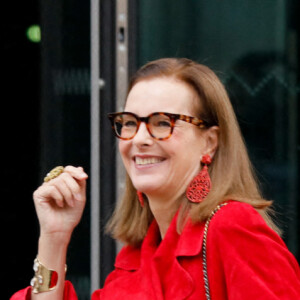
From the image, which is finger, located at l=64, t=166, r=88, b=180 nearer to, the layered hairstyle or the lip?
the lip

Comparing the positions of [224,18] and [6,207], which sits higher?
[224,18]

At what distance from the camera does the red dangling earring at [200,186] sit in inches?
101

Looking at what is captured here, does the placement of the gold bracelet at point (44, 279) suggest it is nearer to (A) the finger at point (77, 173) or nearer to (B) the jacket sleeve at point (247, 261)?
(A) the finger at point (77, 173)

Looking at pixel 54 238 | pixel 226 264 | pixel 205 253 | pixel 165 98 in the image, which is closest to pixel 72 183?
pixel 54 238

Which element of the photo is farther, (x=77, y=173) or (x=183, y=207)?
(x=77, y=173)

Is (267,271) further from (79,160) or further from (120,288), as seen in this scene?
(79,160)

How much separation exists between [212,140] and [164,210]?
30 cm

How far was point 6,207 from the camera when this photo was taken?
5.89m

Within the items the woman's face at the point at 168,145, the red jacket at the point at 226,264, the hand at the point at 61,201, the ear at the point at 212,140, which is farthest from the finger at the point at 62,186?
the ear at the point at 212,140

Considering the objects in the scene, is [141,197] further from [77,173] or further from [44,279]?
[44,279]

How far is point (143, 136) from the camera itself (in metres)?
2.59

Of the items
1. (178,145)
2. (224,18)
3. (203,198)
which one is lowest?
(203,198)

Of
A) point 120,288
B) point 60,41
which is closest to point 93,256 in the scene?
point 60,41

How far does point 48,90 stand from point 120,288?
3001 millimetres
